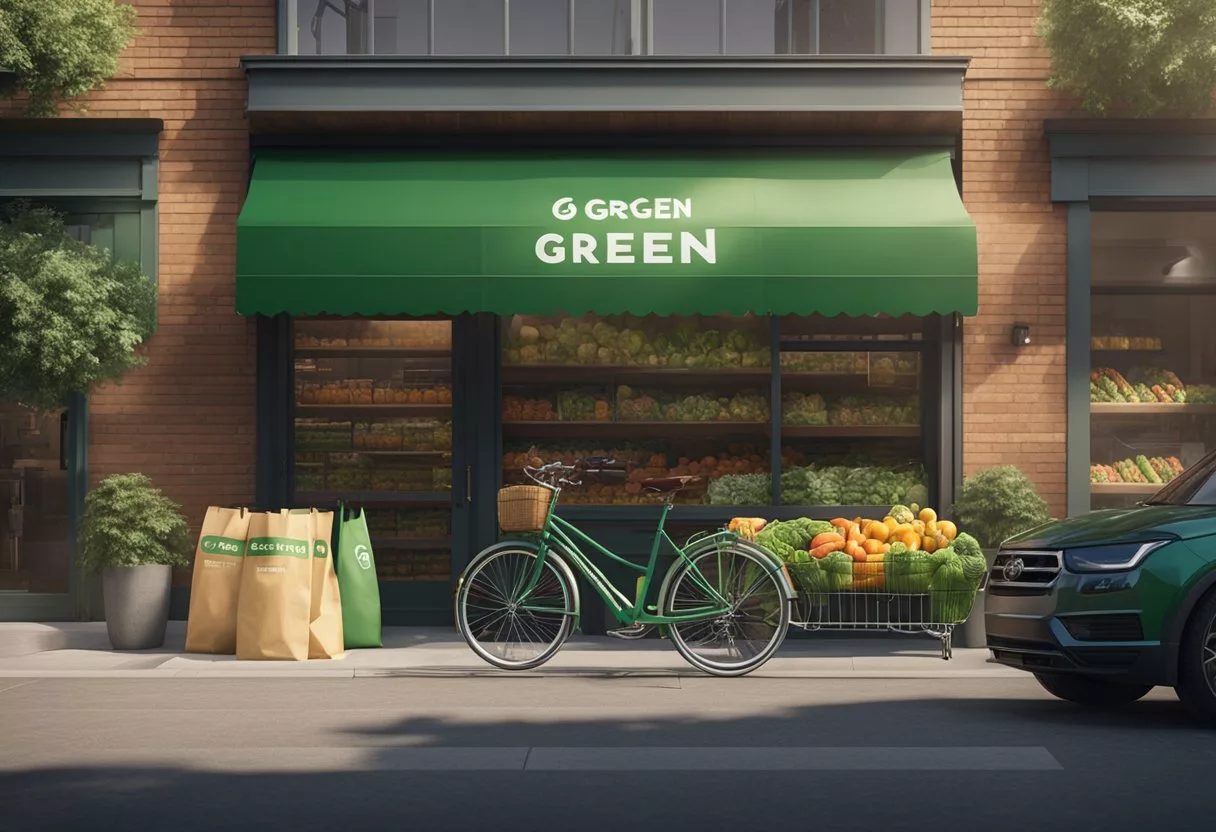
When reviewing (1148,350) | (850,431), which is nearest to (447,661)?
(850,431)

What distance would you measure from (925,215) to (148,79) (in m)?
7.15

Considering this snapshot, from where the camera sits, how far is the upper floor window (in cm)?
1471

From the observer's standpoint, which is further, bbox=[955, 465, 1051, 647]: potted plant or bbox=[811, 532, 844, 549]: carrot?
bbox=[955, 465, 1051, 647]: potted plant

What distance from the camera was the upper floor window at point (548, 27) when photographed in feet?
48.3

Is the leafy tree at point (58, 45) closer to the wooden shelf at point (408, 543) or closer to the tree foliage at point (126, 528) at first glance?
the tree foliage at point (126, 528)

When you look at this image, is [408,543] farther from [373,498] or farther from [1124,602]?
[1124,602]

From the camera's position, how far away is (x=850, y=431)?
48.5 feet

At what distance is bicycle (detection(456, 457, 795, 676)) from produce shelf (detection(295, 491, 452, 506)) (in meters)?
2.81

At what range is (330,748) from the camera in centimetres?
845

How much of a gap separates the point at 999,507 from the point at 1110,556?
15.4 ft

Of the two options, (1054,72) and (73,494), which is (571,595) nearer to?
(73,494)

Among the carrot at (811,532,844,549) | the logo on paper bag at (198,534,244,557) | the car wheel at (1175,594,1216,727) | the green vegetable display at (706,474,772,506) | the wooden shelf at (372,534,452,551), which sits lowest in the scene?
the car wheel at (1175,594,1216,727)

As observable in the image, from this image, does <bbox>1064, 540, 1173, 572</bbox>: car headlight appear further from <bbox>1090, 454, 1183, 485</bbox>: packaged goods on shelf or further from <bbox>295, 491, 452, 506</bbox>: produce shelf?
<bbox>295, 491, 452, 506</bbox>: produce shelf

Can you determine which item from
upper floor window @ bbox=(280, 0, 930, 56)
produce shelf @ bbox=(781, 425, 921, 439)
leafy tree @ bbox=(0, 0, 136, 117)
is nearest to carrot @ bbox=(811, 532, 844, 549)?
produce shelf @ bbox=(781, 425, 921, 439)
